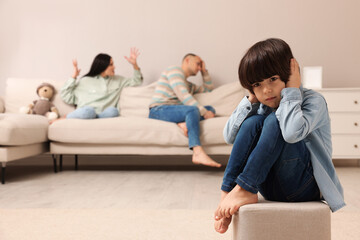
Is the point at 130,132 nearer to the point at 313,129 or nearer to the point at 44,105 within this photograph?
the point at 44,105

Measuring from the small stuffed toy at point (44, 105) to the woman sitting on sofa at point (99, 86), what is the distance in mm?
119

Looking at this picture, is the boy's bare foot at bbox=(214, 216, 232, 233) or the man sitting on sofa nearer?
the boy's bare foot at bbox=(214, 216, 232, 233)

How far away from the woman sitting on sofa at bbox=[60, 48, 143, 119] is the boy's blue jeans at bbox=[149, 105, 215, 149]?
19.7 inches

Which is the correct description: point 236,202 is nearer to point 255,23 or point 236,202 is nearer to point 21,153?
point 21,153

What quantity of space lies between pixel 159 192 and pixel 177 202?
0.89 feet

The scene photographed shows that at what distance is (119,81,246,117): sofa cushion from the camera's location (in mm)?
3098

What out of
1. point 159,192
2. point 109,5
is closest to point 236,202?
point 159,192

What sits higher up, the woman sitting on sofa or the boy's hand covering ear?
the boy's hand covering ear

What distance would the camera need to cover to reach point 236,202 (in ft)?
3.14

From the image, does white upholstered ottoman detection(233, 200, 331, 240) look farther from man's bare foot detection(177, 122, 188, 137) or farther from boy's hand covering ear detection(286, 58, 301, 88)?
man's bare foot detection(177, 122, 188, 137)

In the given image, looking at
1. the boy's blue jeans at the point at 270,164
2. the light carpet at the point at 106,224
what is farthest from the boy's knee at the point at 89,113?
the boy's blue jeans at the point at 270,164

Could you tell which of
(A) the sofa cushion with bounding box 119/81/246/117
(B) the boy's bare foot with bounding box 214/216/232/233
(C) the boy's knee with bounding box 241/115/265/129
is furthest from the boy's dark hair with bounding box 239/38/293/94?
(A) the sofa cushion with bounding box 119/81/246/117

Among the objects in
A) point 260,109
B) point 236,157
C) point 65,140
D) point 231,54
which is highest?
point 231,54

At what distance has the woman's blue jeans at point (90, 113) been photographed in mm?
2902
